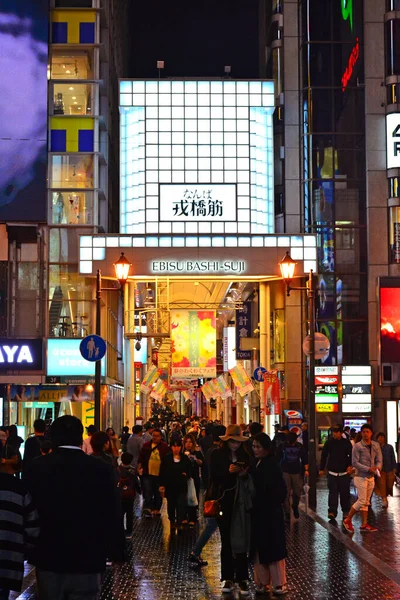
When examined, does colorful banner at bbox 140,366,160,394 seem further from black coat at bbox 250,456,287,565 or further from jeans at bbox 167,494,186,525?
black coat at bbox 250,456,287,565

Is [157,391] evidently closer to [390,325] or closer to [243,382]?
[243,382]

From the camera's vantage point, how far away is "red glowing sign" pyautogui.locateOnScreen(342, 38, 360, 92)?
49.1m

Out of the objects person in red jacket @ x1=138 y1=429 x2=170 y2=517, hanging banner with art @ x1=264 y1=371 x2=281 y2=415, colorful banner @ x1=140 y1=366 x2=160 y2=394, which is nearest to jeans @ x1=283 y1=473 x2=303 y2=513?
person in red jacket @ x1=138 y1=429 x2=170 y2=517

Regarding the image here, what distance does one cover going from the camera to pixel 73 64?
4662 centimetres

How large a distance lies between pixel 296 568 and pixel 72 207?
31141mm

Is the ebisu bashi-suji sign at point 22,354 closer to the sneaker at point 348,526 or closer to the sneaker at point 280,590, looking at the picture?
the sneaker at point 348,526

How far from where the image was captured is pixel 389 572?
15.7 m

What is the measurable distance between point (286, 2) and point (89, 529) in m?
45.3

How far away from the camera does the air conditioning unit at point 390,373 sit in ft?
154

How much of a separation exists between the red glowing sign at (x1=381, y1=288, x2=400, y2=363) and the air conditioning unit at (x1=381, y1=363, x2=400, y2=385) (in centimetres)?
21

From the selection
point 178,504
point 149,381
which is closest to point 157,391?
point 149,381

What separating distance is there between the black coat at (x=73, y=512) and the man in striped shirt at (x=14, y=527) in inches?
2.4

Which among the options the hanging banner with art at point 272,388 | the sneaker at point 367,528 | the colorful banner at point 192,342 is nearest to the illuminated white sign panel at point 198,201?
the colorful banner at point 192,342

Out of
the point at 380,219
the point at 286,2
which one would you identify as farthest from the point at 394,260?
the point at 286,2
